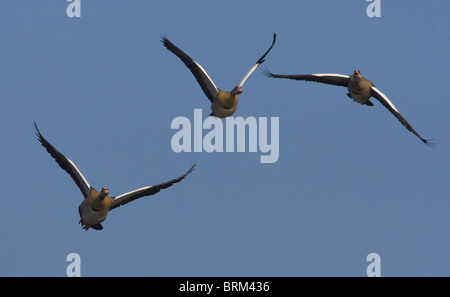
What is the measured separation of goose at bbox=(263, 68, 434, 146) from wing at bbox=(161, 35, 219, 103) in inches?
64.1

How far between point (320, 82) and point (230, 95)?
2681 millimetres

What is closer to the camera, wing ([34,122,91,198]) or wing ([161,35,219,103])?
wing ([34,122,91,198])

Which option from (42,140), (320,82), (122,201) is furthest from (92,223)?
(320,82)

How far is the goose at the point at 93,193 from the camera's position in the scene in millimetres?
22656

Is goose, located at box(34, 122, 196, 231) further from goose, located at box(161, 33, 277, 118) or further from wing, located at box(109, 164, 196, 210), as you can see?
goose, located at box(161, 33, 277, 118)

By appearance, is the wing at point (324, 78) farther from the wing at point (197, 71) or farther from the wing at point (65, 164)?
the wing at point (65, 164)

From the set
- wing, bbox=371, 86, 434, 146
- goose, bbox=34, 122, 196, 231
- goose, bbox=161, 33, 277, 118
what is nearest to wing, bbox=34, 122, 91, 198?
goose, bbox=34, 122, 196, 231

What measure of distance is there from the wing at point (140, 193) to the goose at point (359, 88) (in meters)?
4.28

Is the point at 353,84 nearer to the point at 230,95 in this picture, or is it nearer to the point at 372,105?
the point at 372,105

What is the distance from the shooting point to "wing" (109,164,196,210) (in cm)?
2264

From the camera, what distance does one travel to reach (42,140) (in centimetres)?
2273

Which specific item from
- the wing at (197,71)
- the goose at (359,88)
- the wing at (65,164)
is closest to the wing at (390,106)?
the goose at (359,88)

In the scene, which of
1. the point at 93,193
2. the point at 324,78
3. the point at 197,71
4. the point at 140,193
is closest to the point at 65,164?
the point at 93,193
